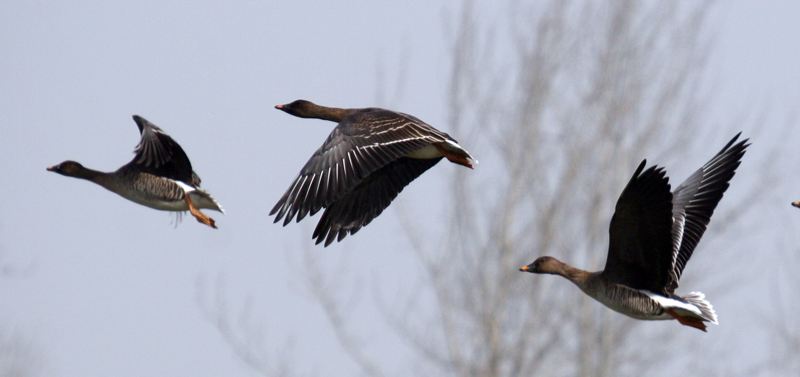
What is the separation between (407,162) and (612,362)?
1189cm

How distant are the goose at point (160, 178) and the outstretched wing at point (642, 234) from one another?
324 cm

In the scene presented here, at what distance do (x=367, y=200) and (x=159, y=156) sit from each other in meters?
1.68

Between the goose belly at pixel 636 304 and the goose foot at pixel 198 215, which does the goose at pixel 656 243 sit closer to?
the goose belly at pixel 636 304

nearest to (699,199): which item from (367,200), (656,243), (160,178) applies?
(656,243)

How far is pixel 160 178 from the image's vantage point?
11.7 meters

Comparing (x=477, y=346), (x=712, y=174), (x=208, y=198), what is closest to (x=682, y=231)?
(x=712, y=174)

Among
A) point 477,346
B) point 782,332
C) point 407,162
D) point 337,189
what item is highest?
point 782,332

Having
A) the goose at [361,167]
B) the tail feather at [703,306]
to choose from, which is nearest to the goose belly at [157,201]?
the goose at [361,167]

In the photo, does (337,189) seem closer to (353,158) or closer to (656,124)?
(353,158)

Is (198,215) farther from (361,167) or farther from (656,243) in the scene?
(656,243)

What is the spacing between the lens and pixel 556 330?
21.8 meters

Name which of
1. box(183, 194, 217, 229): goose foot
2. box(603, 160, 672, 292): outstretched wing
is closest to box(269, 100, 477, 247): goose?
box(183, 194, 217, 229): goose foot

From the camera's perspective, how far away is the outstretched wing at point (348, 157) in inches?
392

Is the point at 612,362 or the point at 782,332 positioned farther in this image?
the point at 782,332
